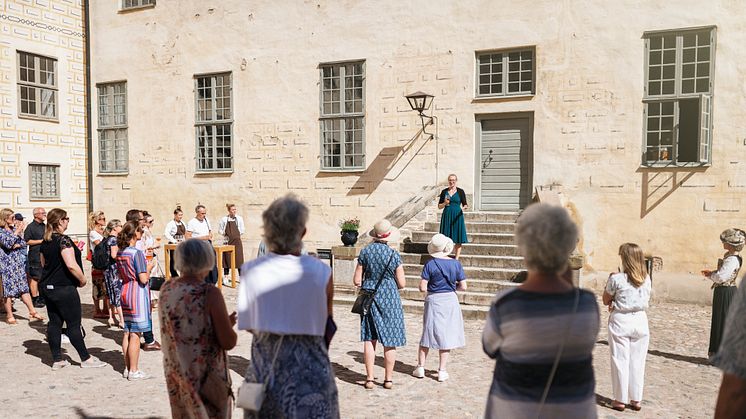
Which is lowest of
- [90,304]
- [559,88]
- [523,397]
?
[90,304]

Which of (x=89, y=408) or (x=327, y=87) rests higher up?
(x=327, y=87)

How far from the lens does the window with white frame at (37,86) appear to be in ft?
48.7

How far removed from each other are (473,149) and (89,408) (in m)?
8.51

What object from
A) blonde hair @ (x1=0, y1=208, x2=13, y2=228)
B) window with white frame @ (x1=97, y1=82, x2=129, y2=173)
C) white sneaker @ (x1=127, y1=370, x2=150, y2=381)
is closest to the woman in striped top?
white sneaker @ (x1=127, y1=370, x2=150, y2=381)

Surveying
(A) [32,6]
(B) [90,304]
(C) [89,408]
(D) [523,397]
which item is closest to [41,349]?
(C) [89,408]

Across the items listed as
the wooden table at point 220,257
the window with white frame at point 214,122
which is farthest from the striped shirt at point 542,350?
the window with white frame at point 214,122

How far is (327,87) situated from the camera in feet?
43.2

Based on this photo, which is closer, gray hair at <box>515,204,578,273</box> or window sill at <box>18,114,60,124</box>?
gray hair at <box>515,204,578,273</box>

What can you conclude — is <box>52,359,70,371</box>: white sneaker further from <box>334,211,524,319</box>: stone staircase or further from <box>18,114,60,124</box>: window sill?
<box>18,114,60,124</box>: window sill

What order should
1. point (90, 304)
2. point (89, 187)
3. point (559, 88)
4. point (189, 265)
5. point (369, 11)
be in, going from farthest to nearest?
point (89, 187) → point (369, 11) → point (559, 88) → point (90, 304) → point (189, 265)

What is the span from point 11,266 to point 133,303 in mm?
3922

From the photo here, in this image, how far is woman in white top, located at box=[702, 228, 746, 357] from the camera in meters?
Result: 5.75

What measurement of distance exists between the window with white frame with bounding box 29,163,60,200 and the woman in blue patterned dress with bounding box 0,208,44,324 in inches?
278

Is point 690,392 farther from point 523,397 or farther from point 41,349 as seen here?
point 41,349
